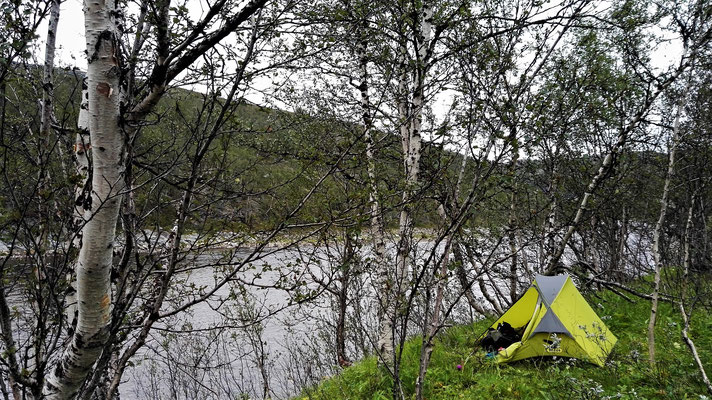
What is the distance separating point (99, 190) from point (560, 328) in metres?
5.88

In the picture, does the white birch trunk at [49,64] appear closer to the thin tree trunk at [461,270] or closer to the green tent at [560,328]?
the thin tree trunk at [461,270]

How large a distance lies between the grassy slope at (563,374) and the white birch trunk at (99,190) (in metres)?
3.04

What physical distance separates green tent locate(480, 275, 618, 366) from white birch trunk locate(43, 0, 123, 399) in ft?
17.3

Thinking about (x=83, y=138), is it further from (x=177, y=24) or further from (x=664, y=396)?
(x=664, y=396)

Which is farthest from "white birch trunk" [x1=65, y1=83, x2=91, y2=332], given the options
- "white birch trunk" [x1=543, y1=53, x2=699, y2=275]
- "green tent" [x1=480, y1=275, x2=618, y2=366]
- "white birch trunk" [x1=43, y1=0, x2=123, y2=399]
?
"green tent" [x1=480, y1=275, x2=618, y2=366]

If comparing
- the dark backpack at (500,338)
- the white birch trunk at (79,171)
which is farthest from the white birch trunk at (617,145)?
the white birch trunk at (79,171)

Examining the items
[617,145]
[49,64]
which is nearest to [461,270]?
[617,145]

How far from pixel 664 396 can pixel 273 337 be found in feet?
35.7

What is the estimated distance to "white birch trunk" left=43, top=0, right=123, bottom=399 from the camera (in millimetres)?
1793

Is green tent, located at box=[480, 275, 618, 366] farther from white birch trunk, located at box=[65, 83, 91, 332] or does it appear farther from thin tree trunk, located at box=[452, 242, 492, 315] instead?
white birch trunk, located at box=[65, 83, 91, 332]

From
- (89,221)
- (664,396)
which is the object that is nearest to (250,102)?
(89,221)

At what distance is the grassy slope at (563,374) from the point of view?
4.06 m

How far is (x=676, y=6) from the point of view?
14.6 ft

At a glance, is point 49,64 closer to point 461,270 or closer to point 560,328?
point 461,270
